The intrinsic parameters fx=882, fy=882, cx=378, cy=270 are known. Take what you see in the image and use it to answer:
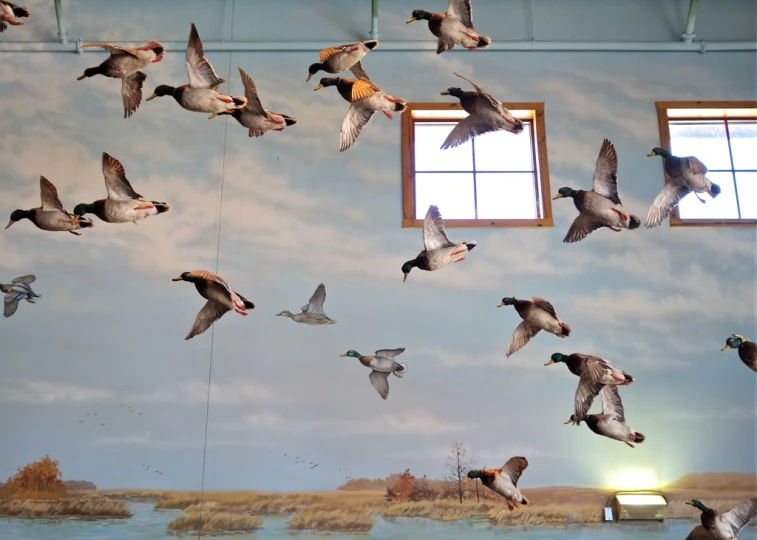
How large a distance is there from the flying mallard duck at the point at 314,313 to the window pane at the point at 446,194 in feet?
3.89

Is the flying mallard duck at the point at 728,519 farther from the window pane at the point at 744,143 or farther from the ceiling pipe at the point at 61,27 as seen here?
the ceiling pipe at the point at 61,27

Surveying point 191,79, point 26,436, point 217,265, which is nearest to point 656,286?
point 217,265

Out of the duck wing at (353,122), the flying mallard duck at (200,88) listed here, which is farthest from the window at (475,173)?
the flying mallard duck at (200,88)

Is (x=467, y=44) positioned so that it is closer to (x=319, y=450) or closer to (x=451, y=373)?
(x=451, y=373)

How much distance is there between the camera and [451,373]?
25.1 feet

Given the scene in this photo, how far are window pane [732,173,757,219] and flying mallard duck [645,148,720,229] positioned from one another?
1.86 meters

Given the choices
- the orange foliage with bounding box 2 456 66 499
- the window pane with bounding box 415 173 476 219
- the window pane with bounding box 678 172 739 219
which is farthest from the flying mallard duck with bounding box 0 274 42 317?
the window pane with bounding box 678 172 739 219

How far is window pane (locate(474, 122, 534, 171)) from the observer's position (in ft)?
27.7

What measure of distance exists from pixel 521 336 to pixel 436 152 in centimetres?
221

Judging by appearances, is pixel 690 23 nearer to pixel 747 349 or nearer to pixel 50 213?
pixel 747 349

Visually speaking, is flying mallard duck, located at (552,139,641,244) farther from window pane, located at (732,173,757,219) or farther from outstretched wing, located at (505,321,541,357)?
window pane, located at (732,173,757,219)

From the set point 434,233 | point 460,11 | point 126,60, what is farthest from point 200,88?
point 434,233

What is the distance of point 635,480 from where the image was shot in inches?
292

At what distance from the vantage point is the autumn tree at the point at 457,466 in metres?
7.36
